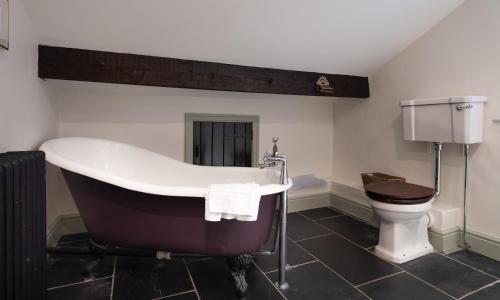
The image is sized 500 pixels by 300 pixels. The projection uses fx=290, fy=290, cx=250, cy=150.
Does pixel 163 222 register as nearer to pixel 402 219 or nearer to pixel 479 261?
pixel 402 219

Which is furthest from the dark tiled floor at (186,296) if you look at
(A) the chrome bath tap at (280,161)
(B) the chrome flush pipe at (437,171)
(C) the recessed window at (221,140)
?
(B) the chrome flush pipe at (437,171)

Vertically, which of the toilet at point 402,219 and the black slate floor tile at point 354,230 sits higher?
the toilet at point 402,219

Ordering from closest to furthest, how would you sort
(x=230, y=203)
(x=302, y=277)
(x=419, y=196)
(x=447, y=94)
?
(x=230, y=203) < (x=302, y=277) < (x=419, y=196) < (x=447, y=94)

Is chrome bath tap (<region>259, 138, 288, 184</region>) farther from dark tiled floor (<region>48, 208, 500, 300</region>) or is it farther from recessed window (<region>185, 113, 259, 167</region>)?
recessed window (<region>185, 113, 259, 167</region>)

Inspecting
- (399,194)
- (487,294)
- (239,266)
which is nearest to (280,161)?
(239,266)

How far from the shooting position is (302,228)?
258cm

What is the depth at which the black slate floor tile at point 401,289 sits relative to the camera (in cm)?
158

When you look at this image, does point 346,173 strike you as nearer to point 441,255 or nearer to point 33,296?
point 441,255

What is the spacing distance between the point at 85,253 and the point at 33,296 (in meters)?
0.61

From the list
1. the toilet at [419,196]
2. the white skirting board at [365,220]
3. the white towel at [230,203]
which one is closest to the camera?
the white towel at [230,203]

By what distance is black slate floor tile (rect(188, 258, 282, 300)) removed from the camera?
1590mm

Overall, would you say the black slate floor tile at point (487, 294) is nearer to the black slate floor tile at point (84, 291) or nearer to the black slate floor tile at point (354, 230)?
the black slate floor tile at point (354, 230)

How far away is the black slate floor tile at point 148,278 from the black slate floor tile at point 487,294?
61.2 inches

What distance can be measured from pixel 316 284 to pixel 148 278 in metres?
Result: 1.00
